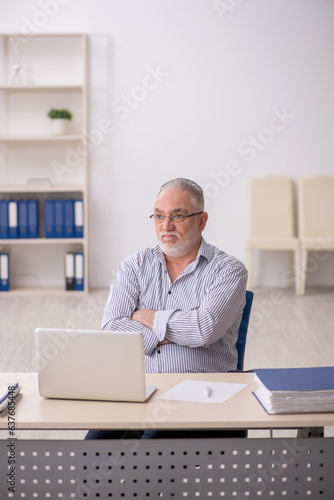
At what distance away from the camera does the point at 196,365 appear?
2361 millimetres

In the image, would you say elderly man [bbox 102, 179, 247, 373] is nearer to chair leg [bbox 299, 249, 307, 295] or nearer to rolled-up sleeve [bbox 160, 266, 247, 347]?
rolled-up sleeve [bbox 160, 266, 247, 347]

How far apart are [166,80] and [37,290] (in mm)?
2347

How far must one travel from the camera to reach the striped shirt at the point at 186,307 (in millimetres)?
2340

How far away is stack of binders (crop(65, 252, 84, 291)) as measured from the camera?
6.22 meters

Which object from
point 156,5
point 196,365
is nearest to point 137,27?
point 156,5

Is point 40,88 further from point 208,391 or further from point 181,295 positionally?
point 208,391

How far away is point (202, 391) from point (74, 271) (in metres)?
4.47

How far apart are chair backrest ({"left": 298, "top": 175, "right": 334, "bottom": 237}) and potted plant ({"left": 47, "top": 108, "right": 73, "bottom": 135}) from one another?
2.30m

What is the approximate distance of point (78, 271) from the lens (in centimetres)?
625

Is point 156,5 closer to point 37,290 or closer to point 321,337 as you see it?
point 37,290

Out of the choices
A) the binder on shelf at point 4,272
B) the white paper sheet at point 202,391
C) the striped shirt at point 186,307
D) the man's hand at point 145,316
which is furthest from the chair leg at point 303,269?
the white paper sheet at point 202,391

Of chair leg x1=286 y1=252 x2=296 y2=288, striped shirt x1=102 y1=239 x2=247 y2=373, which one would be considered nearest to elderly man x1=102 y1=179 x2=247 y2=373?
striped shirt x1=102 y1=239 x2=247 y2=373

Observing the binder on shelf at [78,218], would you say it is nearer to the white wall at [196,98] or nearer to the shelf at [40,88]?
the white wall at [196,98]

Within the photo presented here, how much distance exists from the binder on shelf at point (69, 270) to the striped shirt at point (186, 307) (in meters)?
3.68
